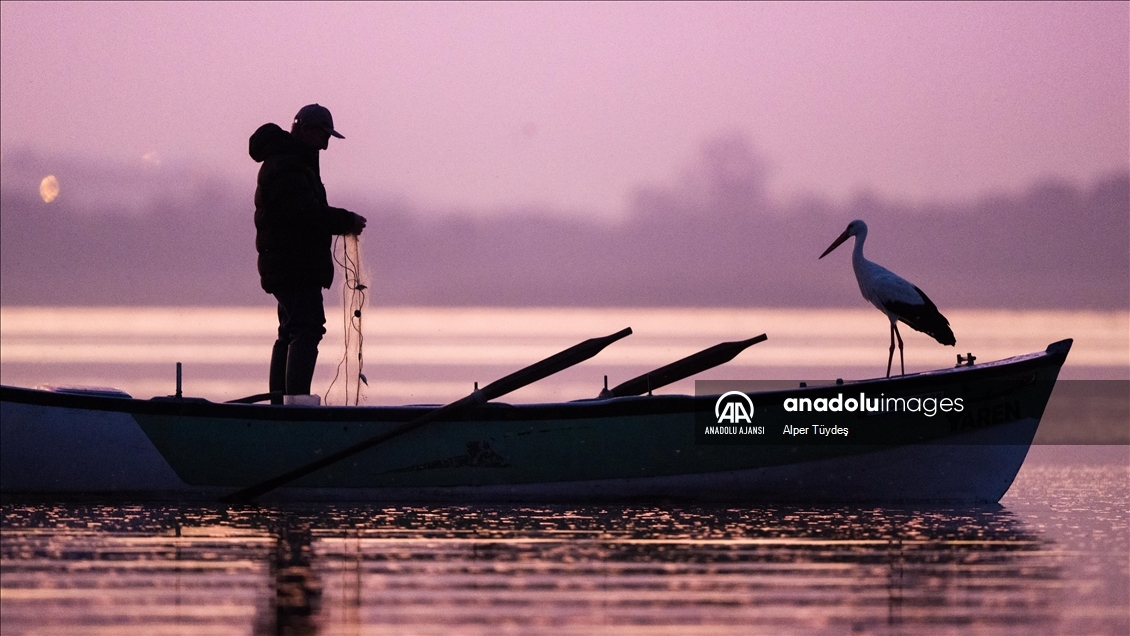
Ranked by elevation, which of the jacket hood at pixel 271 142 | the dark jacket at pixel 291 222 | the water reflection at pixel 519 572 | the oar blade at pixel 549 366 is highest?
the jacket hood at pixel 271 142

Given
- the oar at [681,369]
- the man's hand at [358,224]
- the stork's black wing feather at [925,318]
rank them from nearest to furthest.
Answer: the man's hand at [358,224] → the oar at [681,369] → the stork's black wing feather at [925,318]

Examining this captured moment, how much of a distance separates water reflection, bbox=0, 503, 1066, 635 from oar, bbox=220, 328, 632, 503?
88 centimetres

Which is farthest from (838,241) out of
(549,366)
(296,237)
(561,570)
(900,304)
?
(561,570)

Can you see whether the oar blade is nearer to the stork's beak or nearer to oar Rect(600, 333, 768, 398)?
oar Rect(600, 333, 768, 398)

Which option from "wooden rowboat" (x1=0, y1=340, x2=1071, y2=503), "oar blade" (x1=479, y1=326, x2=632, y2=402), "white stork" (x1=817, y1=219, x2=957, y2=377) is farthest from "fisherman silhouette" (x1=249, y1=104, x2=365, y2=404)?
"white stork" (x1=817, y1=219, x2=957, y2=377)

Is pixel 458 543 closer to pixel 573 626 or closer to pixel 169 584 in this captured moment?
pixel 169 584

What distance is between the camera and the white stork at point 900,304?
13602 millimetres

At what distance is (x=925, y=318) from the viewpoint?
13.6 m

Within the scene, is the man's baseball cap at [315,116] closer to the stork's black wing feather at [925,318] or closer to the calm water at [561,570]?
the calm water at [561,570]

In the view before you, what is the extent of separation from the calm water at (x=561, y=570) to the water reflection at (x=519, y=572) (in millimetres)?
17

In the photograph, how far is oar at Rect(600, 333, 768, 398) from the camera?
13087 millimetres

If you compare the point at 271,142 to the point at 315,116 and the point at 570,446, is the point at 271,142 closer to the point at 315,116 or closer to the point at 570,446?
the point at 315,116

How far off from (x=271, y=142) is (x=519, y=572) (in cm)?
576

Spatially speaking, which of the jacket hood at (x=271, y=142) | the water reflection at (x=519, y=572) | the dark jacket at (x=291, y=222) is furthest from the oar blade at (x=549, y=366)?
the jacket hood at (x=271, y=142)
